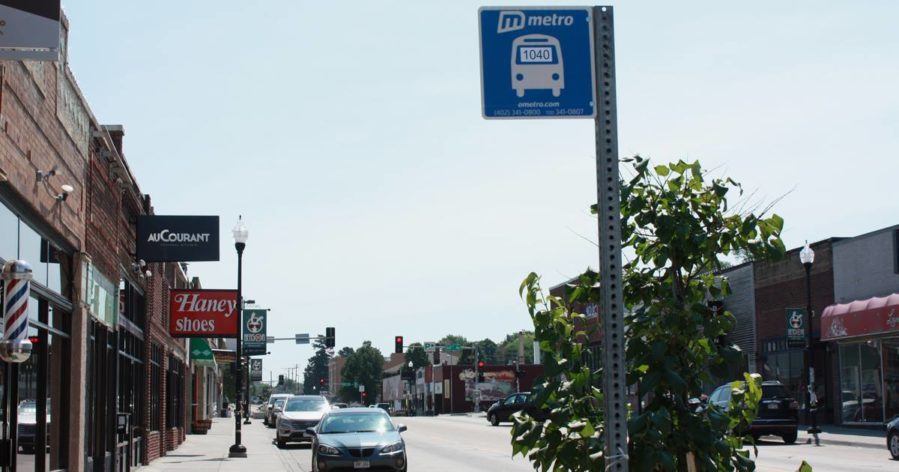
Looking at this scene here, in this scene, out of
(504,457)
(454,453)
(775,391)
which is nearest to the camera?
(504,457)

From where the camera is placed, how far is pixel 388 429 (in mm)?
21922

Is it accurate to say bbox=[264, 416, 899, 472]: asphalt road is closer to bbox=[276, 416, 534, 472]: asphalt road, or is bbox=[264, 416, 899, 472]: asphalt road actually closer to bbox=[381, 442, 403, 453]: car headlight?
bbox=[276, 416, 534, 472]: asphalt road

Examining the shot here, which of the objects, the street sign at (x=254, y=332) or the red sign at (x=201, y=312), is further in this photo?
the street sign at (x=254, y=332)

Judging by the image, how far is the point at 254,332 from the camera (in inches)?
2112

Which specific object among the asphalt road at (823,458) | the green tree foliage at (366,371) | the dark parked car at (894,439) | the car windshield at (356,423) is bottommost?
the green tree foliage at (366,371)

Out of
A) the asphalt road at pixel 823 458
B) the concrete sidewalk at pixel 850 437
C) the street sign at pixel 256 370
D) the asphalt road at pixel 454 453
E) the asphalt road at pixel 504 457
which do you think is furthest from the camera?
the street sign at pixel 256 370

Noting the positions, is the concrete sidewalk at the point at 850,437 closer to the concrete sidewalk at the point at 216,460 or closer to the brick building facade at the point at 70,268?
the concrete sidewalk at the point at 216,460

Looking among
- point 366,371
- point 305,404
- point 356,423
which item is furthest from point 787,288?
point 366,371

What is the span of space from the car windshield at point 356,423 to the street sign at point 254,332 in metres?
30.2

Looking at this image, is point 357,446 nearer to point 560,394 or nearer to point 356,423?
point 356,423

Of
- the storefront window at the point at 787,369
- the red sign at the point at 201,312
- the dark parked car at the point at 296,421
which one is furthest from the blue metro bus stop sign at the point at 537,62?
the storefront window at the point at 787,369

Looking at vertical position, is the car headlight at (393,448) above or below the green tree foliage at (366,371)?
above

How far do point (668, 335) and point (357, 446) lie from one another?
16.1 m

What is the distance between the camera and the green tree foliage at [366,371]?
17162 cm
